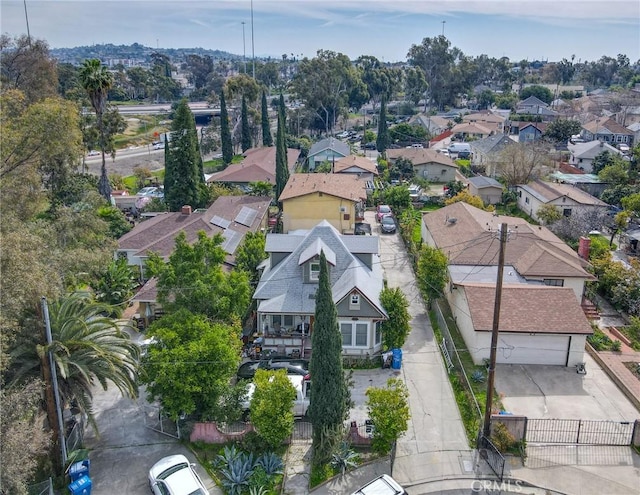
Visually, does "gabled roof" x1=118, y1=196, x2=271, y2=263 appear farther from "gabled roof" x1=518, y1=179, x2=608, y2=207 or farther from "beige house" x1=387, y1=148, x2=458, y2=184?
"beige house" x1=387, y1=148, x2=458, y2=184

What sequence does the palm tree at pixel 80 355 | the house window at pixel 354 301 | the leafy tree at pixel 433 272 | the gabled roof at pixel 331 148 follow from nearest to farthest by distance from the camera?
the palm tree at pixel 80 355
the house window at pixel 354 301
the leafy tree at pixel 433 272
the gabled roof at pixel 331 148

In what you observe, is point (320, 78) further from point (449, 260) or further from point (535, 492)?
point (535, 492)

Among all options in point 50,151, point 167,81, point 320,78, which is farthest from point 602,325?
point 167,81

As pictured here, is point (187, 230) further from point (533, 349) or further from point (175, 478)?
point (533, 349)

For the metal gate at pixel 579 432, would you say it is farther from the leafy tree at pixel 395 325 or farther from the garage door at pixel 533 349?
the leafy tree at pixel 395 325

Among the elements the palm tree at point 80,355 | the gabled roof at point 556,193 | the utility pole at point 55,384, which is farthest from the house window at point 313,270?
the gabled roof at point 556,193

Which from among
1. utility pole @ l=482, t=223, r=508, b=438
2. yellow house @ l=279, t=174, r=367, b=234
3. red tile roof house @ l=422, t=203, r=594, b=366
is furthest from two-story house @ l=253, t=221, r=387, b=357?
yellow house @ l=279, t=174, r=367, b=234
